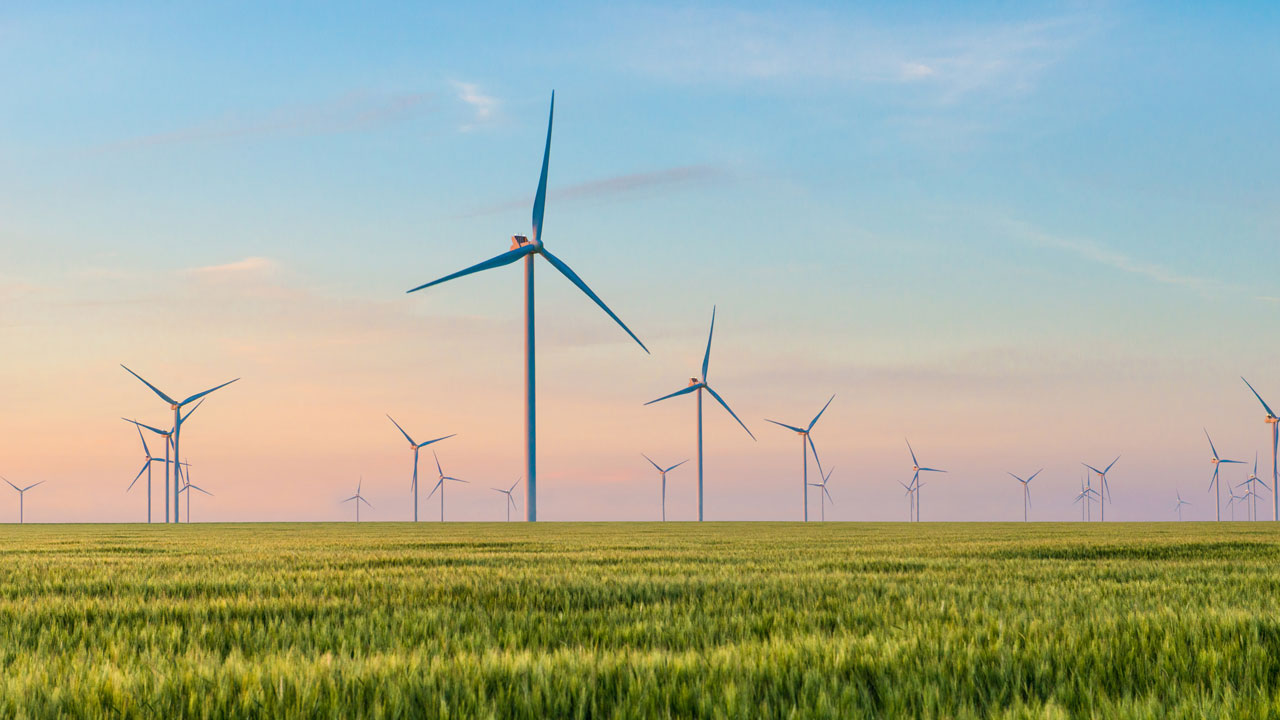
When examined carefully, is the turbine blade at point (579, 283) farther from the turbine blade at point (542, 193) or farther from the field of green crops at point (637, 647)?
the field of green crops at point (637, 647)

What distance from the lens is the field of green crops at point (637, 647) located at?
4637 mm

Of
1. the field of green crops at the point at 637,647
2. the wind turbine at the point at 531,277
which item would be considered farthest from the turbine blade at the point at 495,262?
the field of green crops at the point at 637,647

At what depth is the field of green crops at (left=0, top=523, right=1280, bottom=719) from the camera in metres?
4.64

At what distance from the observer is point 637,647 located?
21.9ft

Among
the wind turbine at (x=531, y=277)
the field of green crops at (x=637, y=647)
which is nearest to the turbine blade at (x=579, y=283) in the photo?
the wind turbine at (x=531, y=277)

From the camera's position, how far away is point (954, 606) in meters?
8.90

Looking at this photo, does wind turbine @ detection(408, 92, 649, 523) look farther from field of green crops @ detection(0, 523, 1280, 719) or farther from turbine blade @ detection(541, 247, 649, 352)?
field of green crops @ detection(0, 523, 1280, 719)

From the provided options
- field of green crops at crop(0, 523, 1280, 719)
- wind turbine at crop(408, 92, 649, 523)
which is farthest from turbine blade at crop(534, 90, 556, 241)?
field of green crops at crop(0, 523, 1280, 719)

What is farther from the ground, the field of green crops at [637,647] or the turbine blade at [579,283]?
the turbine blade at [579,283]

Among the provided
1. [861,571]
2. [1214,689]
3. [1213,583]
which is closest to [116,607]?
[1214,689]

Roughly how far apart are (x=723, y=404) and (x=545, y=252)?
35103 mm

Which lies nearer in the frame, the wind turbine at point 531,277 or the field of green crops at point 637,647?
the field of green crops at point 637,647

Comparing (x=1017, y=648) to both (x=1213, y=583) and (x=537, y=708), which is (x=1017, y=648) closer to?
(x=537, y=708)

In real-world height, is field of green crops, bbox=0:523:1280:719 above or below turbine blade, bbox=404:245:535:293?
below
